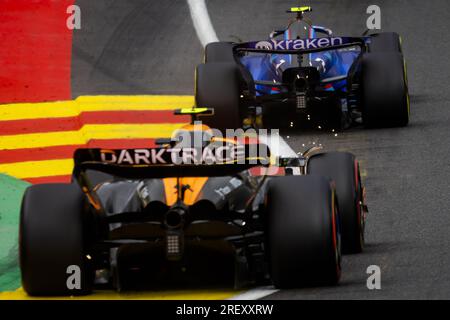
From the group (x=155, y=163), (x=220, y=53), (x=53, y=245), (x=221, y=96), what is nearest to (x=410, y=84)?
(x=220, y=53)

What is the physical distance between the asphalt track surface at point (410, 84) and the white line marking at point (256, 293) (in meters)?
0.13

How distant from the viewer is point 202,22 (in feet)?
87.5

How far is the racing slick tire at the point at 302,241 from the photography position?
1179 centimetres

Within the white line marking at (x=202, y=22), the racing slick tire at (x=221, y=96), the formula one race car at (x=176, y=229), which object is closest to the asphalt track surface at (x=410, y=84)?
the white line marking at (x=202, y=22)

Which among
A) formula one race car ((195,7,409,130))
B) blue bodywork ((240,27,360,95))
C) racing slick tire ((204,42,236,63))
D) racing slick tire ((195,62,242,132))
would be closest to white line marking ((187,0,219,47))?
racing slick tire ((204,42,236,63))

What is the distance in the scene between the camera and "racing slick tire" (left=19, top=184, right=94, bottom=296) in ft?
39.0

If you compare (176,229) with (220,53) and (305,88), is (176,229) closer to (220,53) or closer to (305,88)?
(305,88)

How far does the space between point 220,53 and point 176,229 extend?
32.8ft

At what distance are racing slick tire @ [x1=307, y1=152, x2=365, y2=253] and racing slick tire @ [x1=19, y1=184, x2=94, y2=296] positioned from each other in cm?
242

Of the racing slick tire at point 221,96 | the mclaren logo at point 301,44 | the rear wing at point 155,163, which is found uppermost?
the mclaren logo at point 301,44

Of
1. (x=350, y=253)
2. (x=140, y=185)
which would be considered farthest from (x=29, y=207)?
(x=350, y=253)

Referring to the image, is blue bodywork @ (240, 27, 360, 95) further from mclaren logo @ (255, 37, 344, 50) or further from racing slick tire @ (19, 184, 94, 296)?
racing slick tire @ (19, 184, 94, 296)

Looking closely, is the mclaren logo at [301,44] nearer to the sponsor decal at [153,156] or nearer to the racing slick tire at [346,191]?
the racing slick tire at [346,191]

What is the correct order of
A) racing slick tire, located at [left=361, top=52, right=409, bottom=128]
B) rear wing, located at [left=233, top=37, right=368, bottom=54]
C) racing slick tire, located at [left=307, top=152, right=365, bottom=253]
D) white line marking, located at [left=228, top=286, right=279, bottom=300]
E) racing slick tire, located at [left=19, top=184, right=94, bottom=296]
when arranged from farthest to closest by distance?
racing slick tire, located at [left=361, top=52, right=409, bottom=128], rear wing, located at [left=233, top=37, right=368, bottom=54], racing slick tire, located at [left=307, top=152, right=365, bottom=253], racing slick tire, located at [left=19, top=184, right=94, bottom=296], white line marking, located at [left=228, top=286, right=279, bottom=300]
